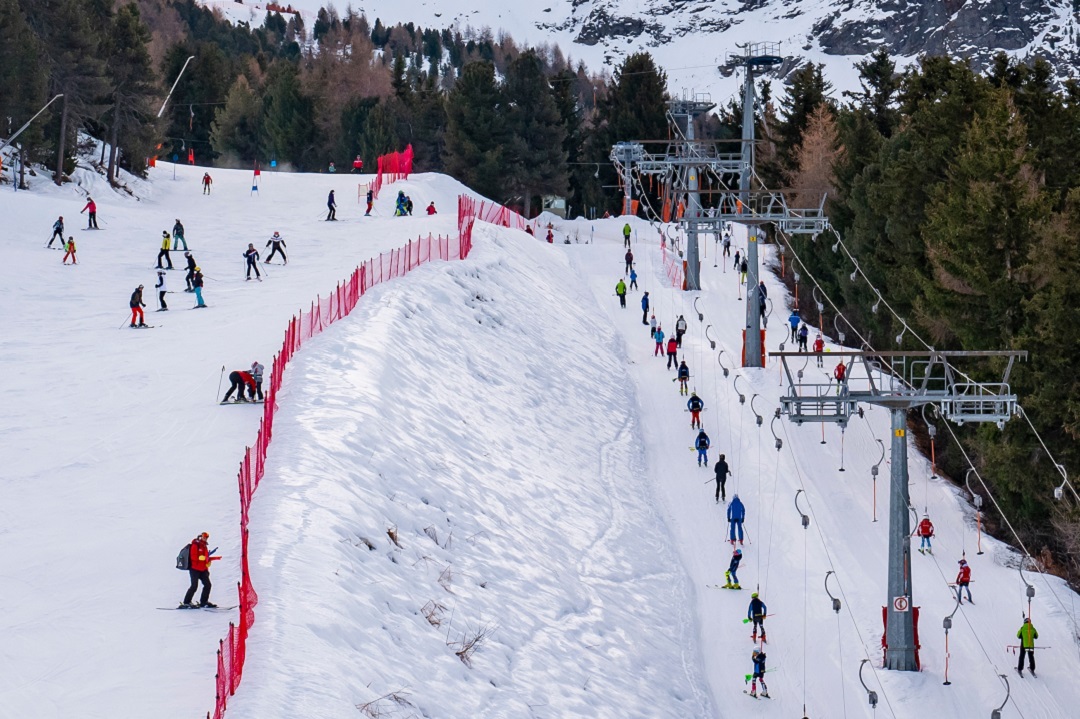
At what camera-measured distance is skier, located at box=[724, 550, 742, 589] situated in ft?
82.8

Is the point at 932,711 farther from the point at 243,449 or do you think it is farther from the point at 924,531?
the point at 243,449

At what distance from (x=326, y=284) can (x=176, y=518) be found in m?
19.1

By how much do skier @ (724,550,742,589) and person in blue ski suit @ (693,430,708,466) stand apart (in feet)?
19.0

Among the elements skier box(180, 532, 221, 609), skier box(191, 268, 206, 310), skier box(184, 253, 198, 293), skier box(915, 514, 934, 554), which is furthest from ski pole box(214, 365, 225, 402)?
skier box(915, 514, 934, 554)

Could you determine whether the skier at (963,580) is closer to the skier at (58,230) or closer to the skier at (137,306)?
the skier at (137,306)

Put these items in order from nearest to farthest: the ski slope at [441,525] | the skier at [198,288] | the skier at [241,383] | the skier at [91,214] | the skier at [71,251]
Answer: the ski slope at [441,525] < the skier at [241,383] < the skier at [198,288] < the skier at [71,251] < the skier at [91,214]

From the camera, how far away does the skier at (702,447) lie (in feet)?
102

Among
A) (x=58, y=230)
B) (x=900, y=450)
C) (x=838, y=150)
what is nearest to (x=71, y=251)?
(x=58, y=230)

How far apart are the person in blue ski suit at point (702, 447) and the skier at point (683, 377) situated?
16.2 feet

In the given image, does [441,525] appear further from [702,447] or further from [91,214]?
[91,214]

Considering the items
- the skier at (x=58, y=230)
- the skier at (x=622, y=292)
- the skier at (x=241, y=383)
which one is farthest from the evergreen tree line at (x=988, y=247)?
the skier at (x=58, y=230)

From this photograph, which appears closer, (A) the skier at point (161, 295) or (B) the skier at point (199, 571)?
(B) the skier at point (199, 571)

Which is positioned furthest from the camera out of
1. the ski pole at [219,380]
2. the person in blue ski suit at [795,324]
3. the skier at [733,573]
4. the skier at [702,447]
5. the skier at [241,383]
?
the person in blue ski suit at [795,324]

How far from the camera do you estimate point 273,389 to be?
23422mm
